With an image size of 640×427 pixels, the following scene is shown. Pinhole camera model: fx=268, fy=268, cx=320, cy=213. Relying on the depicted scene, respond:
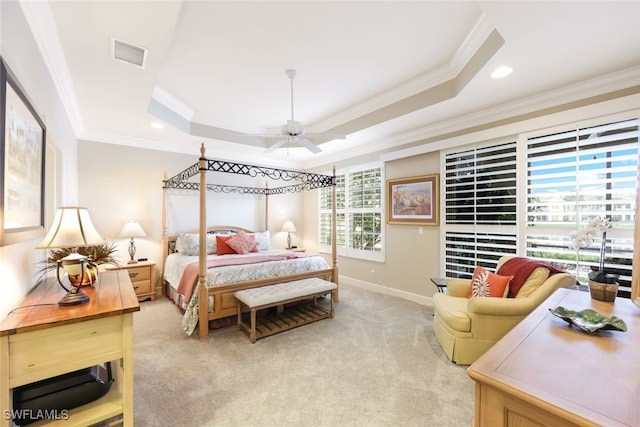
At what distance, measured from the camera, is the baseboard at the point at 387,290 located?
4.01 metres

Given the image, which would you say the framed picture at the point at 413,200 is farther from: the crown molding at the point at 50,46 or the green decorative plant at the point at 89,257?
the crown molding at the point at 50,46

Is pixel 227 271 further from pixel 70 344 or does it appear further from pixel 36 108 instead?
pixel 36 108

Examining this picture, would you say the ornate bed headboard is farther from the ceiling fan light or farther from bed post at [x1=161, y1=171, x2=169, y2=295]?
the ceiling fan light

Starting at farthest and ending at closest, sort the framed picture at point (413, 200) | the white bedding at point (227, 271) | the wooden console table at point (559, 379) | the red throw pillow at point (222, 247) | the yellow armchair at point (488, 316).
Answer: the red throw pillow at point (222, 247)
the framed picture at point (413, 200)
the white bedding at point (227, 271)
the yellow armchair at point (488, 316)
the wooden console table at point (559, 379)

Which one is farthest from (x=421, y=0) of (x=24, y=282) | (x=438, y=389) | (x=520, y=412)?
(x=24, y=282)

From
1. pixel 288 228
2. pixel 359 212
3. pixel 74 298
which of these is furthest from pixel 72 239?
pixel 288 228

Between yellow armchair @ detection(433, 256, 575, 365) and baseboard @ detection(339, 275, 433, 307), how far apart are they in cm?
148

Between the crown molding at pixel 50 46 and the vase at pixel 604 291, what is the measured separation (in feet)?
12.8

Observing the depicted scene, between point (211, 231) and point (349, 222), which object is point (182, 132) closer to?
point (211, 231)

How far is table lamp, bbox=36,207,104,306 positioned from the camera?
1468 mm

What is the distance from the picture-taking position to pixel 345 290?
4.75 m

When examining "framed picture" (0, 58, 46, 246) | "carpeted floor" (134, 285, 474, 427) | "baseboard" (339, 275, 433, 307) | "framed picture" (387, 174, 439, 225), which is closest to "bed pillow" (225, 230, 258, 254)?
"carpeted floor" (134, 285, 474, 427)

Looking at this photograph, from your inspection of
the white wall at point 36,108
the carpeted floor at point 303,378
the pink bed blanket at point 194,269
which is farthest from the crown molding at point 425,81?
the white wall at point 36,108

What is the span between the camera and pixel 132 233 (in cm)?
406
